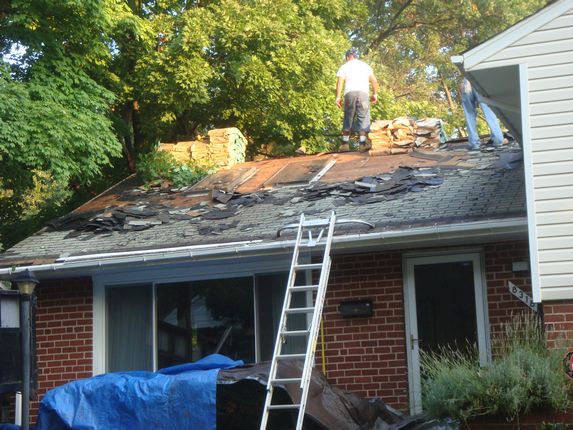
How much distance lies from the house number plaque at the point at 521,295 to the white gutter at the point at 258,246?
0.88 metres

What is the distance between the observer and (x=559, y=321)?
910 cm

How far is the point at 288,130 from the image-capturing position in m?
19.3

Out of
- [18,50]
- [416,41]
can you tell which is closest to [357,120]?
[18,50]

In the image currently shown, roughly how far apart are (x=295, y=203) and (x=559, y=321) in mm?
4569

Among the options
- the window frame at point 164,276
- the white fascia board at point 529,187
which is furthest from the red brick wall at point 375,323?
the white fascia board at point 529,187

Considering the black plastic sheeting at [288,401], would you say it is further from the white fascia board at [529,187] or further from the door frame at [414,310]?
the white fascia board at [529,187]

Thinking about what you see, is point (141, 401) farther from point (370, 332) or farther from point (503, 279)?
point (503, 279)

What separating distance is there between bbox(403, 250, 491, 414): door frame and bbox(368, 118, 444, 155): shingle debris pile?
13.0 ft

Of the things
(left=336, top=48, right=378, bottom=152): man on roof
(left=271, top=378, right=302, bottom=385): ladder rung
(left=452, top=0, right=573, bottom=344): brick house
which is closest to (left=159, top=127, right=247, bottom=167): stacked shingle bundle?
(left=336, top=48, right=378, bottom=152): man on roof

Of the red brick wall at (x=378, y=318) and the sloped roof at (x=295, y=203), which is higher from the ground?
the sloped roof at (x=295, y=203)

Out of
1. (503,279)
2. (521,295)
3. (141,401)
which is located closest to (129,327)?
(141,401)

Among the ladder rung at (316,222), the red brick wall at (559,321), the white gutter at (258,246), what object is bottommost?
the red brick wall at (559,321)

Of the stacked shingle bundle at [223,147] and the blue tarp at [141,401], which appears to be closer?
the blue tarp at [141,401]

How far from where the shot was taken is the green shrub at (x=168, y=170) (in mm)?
15109
